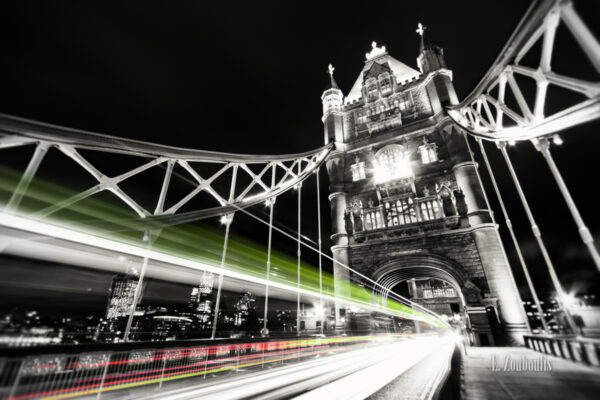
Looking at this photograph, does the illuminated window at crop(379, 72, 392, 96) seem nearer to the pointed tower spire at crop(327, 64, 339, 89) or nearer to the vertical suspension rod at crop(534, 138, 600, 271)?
the pointed tower spire at crop(327, 64, 339, 89)

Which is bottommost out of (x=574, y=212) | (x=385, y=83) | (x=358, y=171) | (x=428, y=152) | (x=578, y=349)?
(x=578, y=349)

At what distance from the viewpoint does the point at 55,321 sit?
992 centimetres

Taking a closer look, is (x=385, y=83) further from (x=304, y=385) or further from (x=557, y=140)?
(x=304, y=385)

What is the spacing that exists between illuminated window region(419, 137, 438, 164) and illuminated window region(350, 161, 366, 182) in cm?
537

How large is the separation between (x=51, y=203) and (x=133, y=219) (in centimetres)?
132

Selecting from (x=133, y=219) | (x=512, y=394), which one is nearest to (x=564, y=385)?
(x=512, y=394)

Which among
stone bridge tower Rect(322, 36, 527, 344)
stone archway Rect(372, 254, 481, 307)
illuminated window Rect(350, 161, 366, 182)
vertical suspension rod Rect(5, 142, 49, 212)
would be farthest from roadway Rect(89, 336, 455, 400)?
illuminated window Rect(350, 161, 366, 182)

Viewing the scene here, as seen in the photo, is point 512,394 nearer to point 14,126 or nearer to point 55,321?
point 14,126

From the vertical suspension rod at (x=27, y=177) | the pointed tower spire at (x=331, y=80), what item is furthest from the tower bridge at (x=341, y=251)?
the pointed tower spire at (x=331, y=80)

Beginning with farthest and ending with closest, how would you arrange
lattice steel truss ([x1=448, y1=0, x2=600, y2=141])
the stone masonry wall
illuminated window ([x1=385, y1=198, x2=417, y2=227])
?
1. illuminated window ([x1=385, y1=198, x2=417, y2=227])
2. the stone masonry wall
3. lattice steel truss ([x1=448, y1=0, x2=600, y2=141])

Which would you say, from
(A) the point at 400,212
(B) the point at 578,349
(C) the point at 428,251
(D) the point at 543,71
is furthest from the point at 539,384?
(A) the point at 400,212

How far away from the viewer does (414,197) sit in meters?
20.5

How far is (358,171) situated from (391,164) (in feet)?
10.4

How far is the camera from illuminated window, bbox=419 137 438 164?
21.5 metres
